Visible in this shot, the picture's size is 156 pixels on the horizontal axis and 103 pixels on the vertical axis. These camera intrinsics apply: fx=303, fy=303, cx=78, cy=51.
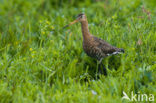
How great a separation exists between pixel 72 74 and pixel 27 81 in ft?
2.45

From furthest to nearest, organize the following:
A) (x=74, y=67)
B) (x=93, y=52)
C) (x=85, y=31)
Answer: (x=85, y=31), (x=93, y=52), (x=74, y=67)

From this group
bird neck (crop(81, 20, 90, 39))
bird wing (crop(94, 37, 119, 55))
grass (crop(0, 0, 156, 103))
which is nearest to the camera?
grass (crop(0, 0, 156, 103))

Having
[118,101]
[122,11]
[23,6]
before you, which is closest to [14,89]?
[118,101]

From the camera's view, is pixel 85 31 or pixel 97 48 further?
pixel 85 31

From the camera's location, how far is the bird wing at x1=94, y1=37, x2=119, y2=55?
16.7 ft

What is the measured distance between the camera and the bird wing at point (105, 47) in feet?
16.7

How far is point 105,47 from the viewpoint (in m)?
5.16

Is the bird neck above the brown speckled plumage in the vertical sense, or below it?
above

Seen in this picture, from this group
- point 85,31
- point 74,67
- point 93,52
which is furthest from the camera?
point 85,31

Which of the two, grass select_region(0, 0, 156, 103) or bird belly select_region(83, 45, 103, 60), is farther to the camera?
bird belly select_region(83, 45, 103, 60)

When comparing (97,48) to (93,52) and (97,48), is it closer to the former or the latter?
(97,48)

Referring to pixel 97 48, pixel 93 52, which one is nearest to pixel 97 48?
pixel 97 48

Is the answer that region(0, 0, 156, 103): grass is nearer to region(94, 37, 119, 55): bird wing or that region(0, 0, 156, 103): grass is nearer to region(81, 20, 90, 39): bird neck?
region(94, 37, 119, 55): bird wing

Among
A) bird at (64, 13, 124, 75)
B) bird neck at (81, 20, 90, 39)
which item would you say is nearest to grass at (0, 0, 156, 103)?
bird at (64, 13, 124, 75)
